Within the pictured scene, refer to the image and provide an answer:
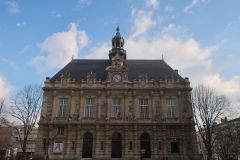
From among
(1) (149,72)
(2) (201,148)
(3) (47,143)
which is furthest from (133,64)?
(2) (201,148)

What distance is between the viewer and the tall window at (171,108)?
36.5 meters

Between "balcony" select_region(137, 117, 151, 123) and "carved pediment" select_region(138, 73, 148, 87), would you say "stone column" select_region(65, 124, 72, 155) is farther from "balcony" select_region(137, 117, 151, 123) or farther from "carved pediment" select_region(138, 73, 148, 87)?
"carved pediment" select_region(138, 73, 148, 87)

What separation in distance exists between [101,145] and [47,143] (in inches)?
319

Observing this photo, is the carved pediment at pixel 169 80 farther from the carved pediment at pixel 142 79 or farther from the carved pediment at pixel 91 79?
the carved pediment at pixel 91 79

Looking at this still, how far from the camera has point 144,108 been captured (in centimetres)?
3691

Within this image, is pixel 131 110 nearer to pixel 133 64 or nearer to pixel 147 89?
pixel 147 89

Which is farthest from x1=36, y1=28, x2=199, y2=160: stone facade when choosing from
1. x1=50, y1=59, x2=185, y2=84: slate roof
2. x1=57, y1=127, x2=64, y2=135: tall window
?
x1=50, y1=59, x2=185, y2=84: slate roof

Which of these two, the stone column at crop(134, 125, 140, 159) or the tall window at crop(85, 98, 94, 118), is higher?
the tall window at crop(85, 98, 94, 118)

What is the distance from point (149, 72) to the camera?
41.2 meters

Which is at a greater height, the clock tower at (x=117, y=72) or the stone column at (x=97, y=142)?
the clock tower at (x=117, y=72)

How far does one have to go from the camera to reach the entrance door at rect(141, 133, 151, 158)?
3403 cm

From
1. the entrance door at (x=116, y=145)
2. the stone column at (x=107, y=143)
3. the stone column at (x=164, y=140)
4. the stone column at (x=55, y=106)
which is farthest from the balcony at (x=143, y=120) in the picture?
the stone column at (x=55, y=106)

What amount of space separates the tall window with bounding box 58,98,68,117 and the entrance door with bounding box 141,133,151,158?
13.4 m

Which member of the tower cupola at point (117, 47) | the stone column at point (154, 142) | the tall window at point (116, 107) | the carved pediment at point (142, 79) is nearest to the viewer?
the stone column at point (154, 142)
